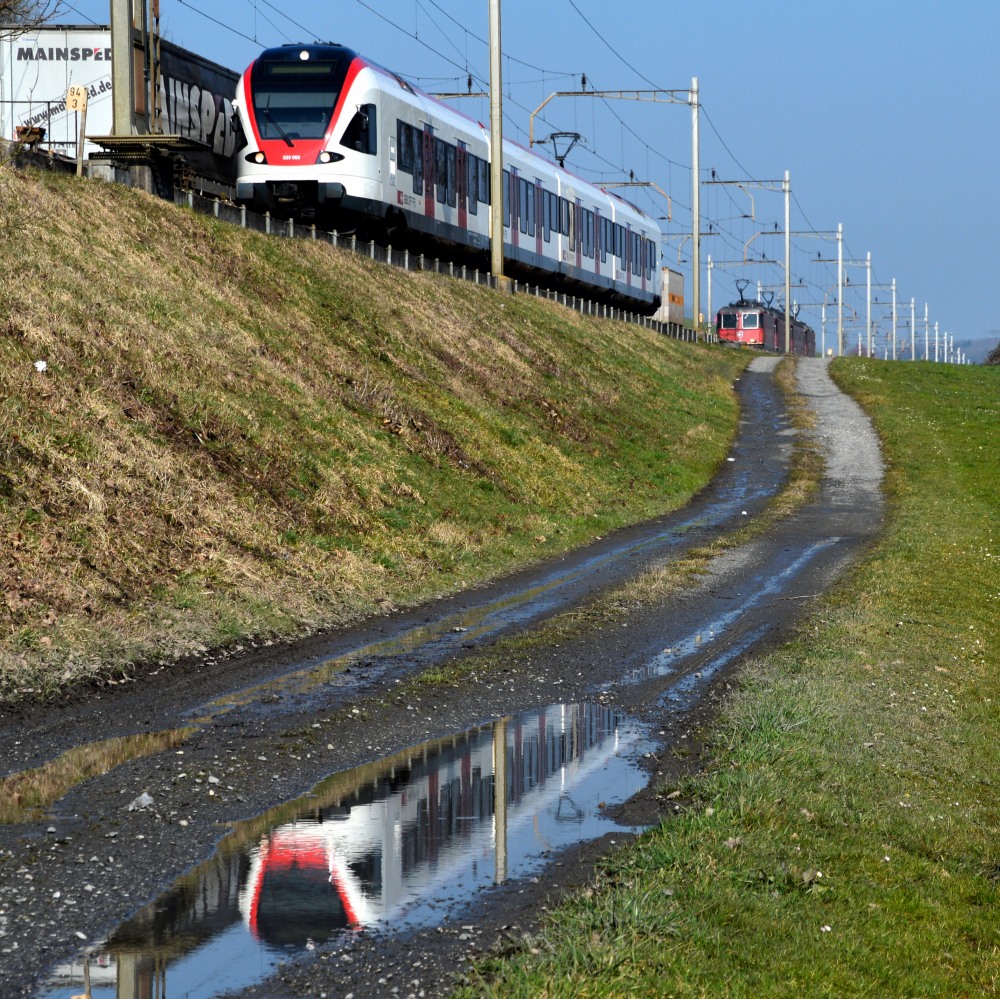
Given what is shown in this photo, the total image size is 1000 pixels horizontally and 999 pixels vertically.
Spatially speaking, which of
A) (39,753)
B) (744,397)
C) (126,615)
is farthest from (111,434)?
(744,397)

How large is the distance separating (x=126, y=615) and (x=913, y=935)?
7.50 meters

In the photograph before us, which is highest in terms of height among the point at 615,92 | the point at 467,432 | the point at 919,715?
the point at 615,92

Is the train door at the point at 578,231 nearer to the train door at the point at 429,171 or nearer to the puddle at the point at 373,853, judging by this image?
the train door at the point at 429,171

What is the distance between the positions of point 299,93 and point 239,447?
14.9m

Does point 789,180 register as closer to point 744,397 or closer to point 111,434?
point 744,397

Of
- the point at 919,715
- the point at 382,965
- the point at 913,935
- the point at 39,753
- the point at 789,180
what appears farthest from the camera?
the point at 789,180

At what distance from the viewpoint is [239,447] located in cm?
1656

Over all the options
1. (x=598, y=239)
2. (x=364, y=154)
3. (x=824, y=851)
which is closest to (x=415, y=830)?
(x=824, y=851)

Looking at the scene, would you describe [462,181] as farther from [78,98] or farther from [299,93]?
[78,98]

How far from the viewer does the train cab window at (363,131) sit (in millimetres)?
29125

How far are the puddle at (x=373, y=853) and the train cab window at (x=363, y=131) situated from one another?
22.0m

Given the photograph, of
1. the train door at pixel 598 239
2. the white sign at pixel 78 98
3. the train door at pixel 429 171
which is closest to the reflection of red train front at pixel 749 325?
the train door at pixel 598 239

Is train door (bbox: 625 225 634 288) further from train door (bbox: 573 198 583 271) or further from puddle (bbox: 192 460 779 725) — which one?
puddle (bbox: 192 460 779 725)

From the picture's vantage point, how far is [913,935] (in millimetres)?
5473
